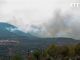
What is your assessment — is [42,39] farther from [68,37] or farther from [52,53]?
[52,53]

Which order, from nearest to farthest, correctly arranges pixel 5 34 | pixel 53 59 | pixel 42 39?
pixel 53 59 < pixel 42 39 < pixel 5 34

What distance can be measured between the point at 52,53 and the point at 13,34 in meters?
24.0

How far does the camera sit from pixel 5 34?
42.5 metres

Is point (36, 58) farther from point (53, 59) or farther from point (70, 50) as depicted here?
point (70, 50)

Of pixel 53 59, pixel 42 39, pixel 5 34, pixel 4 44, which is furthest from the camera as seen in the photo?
pixel 5 34

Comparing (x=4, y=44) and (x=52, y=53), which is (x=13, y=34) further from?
(x=52, y=53)

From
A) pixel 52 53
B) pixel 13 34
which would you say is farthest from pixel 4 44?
pixel 52 53

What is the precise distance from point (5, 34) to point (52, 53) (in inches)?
910

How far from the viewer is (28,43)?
38.8 meters

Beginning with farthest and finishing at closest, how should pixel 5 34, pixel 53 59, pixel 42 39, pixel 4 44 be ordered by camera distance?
pixel 5 34, pixel 42 39, pixel 4 44, pixel 53 59

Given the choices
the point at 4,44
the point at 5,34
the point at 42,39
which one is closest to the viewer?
the point at 4,44

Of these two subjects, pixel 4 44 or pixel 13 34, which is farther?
pixel 13 34

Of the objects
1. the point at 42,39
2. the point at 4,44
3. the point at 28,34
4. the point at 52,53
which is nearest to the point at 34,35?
the point at 28,34

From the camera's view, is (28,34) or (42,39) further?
(28,34)
